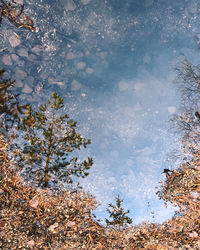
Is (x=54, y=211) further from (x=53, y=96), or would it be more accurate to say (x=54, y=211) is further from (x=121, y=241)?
(x=53, y=96)

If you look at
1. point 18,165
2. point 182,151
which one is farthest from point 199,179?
point 18,165

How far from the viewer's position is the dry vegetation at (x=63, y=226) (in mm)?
4051

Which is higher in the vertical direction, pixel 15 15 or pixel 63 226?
pixel 15 15

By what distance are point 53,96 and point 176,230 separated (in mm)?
8661

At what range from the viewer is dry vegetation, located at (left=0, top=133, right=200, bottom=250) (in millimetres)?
4051

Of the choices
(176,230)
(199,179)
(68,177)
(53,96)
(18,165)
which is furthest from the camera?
(53,96)

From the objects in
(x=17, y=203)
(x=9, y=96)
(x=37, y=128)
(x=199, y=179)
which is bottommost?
(x=17, y=203)

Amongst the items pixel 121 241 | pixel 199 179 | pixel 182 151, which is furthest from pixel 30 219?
pixel 182 151

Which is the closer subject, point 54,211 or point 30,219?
point 30,219

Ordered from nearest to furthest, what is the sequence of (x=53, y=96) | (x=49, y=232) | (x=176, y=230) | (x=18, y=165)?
(x=49, y=232) < (x=176, y=230) < (x=18, y=165) < (x=53, y=96)

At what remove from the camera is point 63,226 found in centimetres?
457

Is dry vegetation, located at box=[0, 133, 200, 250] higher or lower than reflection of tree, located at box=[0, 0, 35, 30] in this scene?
lower

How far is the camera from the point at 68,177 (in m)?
8.55

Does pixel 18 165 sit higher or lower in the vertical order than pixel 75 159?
lower
